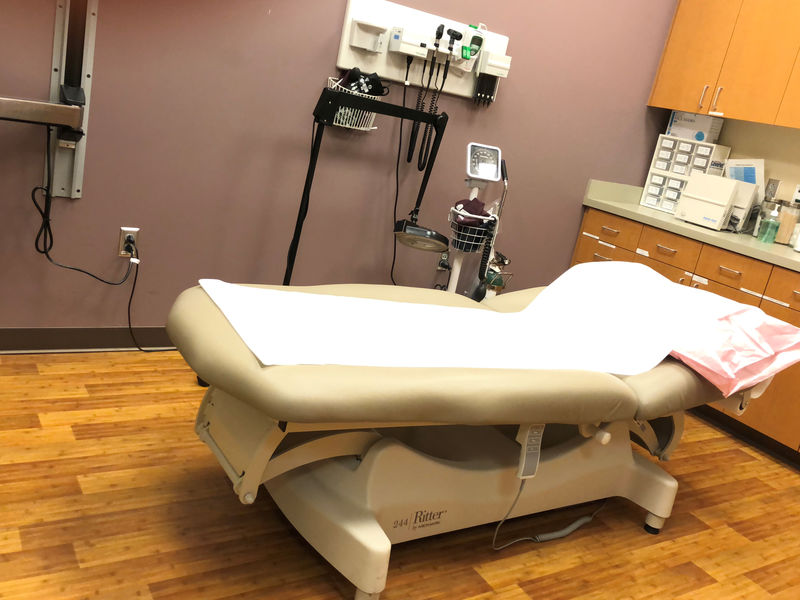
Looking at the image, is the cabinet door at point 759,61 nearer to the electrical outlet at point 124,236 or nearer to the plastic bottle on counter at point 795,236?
the plastic bottle on counter at point 795,236

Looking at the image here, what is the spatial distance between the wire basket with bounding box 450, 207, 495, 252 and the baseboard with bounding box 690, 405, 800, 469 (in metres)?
1.29

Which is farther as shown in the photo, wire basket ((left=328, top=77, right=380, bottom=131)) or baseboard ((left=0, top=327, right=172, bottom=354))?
wire basket ((left=328, top=77, right=380, bottom=131))

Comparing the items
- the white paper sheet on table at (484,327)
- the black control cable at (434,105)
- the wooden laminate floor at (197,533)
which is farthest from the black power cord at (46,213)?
the black control cable at (434,105)

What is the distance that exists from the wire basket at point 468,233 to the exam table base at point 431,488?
0.85 meters

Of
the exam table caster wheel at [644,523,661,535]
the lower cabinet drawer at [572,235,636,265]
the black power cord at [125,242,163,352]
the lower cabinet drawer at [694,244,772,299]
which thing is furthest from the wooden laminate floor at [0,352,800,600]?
the lower cabinet drawer at [572,235,636,265]

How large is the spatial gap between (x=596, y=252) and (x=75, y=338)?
2.31m

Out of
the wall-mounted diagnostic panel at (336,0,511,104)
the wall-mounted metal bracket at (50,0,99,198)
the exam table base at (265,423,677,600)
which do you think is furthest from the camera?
the wall-mounted diagnostic panel at (336,0,511,104)

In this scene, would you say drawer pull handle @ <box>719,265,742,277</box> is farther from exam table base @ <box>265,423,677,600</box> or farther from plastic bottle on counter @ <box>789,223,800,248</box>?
exam table base @ <box>265,423,677,600</box>

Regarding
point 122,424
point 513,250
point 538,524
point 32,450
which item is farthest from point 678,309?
point 32,450

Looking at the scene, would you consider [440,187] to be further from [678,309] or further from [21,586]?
[21,586]

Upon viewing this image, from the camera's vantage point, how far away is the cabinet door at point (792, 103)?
292 cm

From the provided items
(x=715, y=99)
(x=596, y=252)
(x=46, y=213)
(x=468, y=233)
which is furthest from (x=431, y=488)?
(x=715, y=99)

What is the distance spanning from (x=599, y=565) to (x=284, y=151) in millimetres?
1754

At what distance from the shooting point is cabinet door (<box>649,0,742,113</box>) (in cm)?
323
